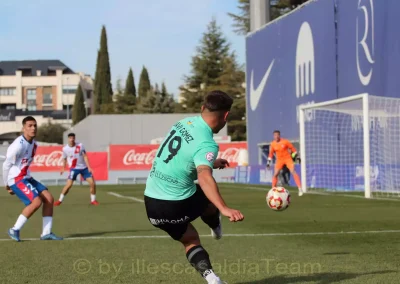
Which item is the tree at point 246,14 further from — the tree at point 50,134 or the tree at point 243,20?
the tree at point 50,134

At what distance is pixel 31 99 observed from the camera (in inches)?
5340

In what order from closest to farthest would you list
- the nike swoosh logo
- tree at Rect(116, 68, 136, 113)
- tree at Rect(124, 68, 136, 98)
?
the nike swoosh logo
tree at Rect(116, 68, 136, 113)
tree at Rect(124, 68, 136, 98)

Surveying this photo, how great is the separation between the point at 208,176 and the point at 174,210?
25.0 inches

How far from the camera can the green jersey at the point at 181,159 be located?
587 centimetres

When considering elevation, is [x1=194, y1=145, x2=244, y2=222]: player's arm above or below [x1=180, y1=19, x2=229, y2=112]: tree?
below

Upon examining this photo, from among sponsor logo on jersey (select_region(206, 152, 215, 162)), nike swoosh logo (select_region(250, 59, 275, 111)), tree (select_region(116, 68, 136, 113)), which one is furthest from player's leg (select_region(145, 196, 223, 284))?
tree (select_region(116, 68, 136, 113))

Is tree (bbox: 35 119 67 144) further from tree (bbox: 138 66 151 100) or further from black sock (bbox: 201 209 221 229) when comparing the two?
black sock (bbox: 201 209 221 229)

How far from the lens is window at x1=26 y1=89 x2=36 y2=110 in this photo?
445ft

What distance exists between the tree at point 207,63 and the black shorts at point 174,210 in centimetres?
7366

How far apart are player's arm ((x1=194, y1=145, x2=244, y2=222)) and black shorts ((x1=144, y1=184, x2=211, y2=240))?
1.69 feet

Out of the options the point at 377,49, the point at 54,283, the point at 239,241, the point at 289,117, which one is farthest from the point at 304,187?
the point at 54,283

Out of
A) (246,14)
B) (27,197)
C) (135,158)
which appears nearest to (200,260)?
(27,197)

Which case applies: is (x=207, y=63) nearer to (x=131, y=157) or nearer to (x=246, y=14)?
(x=246, y=14)

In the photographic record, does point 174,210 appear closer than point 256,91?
Yes
